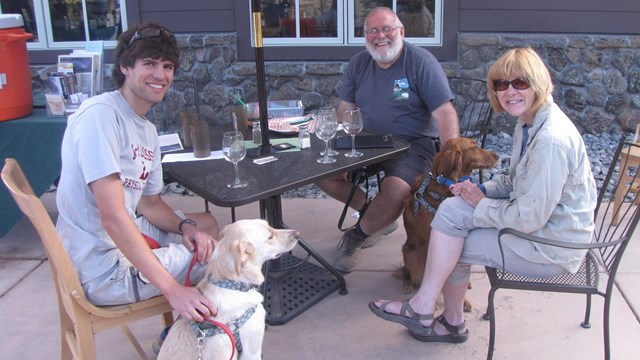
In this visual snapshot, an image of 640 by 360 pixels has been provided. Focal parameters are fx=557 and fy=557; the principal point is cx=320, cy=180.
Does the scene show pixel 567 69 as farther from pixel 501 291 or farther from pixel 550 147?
pixel 550 147

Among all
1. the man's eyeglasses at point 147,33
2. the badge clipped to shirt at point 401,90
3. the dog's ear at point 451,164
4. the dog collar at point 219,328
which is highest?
the man's eyeglasses at point 147,33

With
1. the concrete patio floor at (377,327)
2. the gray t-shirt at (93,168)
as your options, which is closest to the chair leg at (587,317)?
the concrete patio floor at (377,327)

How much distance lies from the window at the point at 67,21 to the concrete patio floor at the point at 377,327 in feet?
12.5

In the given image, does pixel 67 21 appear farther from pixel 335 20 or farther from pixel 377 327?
pixel 377 327

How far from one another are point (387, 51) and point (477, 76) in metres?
2.68

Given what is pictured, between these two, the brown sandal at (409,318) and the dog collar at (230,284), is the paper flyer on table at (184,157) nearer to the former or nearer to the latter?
the dog collar at (230,284)

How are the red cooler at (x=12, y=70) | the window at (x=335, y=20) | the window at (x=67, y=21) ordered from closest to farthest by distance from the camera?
the red cooler at (x=12, y=70) → the window at (x=335, y=20) → the window at (x=67, y=21)

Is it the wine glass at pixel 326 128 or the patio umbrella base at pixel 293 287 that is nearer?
the wine glass at pixel 326 128

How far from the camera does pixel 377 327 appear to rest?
9.36 feet

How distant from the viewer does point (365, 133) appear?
334 cm

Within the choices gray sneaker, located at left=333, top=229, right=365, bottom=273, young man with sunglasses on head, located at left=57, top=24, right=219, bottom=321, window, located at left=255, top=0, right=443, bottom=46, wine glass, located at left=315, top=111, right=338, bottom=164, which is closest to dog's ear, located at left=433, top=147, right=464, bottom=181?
wine glass, located at left=315, top=111, right=338, bottom=164

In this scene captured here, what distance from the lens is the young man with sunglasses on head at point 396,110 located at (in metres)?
3.29

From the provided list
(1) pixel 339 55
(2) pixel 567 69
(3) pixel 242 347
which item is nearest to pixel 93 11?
(1) pixel 339 55

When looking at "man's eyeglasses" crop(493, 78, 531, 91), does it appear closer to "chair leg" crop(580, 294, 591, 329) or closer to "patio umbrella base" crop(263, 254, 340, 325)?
"chair leg" crop(580, 294, 591, 329)
